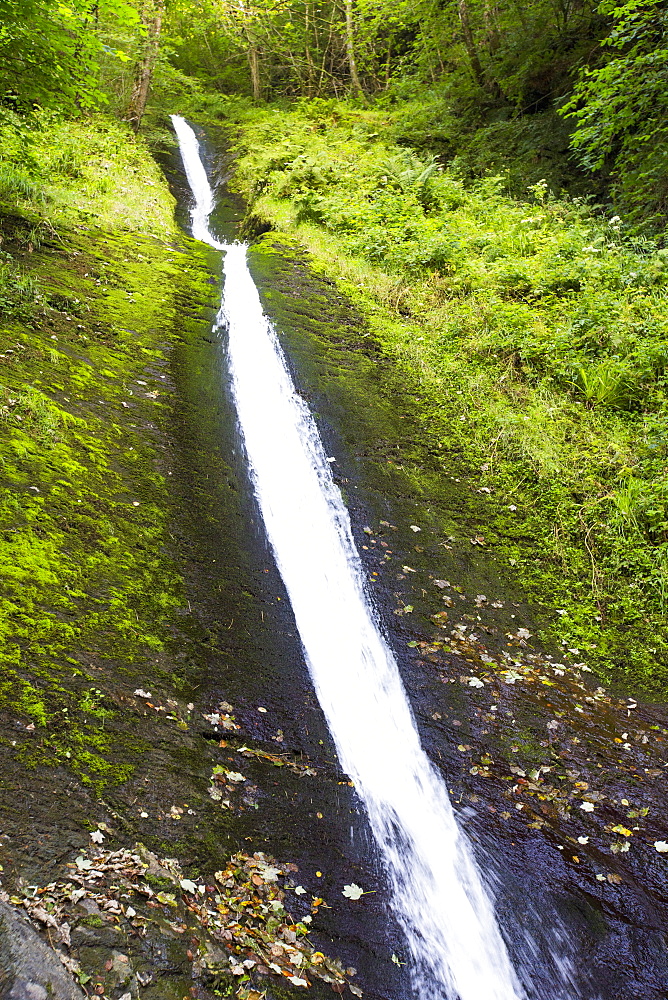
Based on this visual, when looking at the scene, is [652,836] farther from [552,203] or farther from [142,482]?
[552,203]

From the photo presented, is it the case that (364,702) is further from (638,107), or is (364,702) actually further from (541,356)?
(638,107)

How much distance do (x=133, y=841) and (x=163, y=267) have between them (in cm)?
933

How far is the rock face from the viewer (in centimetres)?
212

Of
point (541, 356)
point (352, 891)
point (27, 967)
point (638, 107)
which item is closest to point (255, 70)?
point (638, 107)

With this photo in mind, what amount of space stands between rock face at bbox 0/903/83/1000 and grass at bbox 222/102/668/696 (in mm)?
4626

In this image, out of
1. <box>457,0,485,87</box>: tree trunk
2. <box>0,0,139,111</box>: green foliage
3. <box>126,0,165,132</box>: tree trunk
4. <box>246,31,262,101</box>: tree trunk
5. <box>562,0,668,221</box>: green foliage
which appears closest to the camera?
<box>0,0,139,111</box>: green foliage

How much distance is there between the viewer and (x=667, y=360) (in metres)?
7.46

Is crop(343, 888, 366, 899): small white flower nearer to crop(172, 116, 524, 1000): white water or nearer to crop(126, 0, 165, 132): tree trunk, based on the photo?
crop(172, 116, 524, 1000): white water

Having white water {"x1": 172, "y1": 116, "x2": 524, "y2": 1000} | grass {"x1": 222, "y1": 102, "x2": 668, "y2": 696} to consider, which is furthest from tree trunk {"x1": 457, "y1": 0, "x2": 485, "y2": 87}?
white water {"x1": 172, "y1": 116, "x2": 524, "y2": 1000}

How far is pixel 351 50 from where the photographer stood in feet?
68.0

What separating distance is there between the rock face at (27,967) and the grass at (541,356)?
15.2 ft

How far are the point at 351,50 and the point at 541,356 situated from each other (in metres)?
18.1

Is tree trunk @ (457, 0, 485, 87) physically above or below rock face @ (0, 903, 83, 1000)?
above

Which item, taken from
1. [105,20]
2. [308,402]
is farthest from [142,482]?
[105,20]
